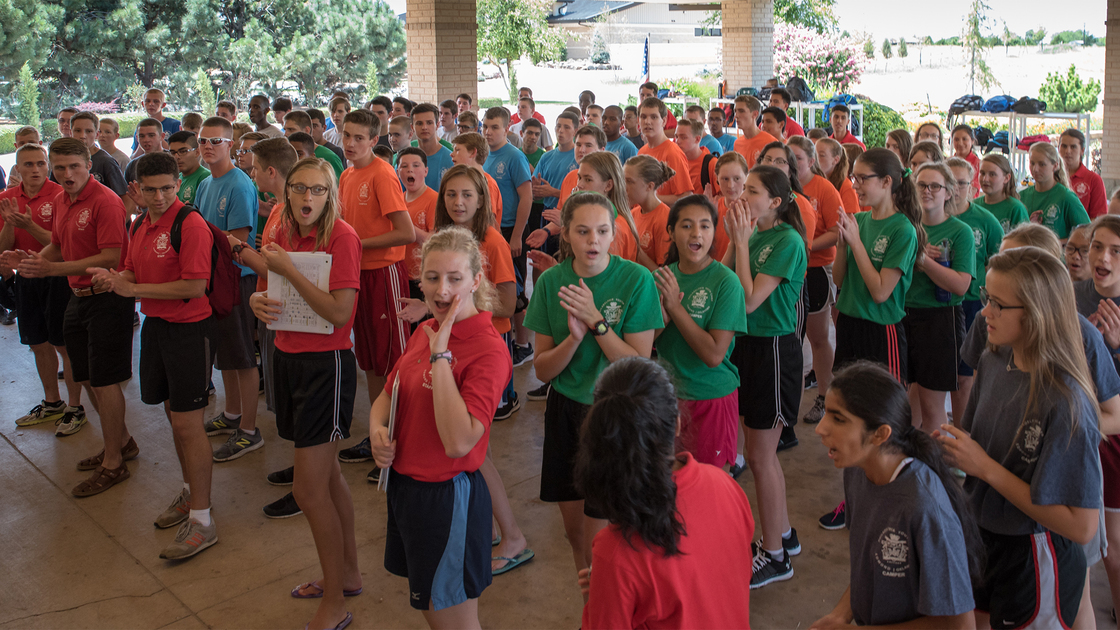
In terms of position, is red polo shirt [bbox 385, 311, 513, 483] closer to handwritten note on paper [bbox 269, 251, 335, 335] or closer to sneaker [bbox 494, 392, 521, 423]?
handwritten note on paper [bbox 269, 251, 335, 335]

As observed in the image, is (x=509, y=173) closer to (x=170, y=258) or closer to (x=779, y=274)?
(x=170, y=258)

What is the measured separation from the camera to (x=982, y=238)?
460 cm

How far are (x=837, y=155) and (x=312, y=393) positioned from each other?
408 centimetres

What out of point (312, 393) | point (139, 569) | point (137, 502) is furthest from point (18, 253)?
point (312, 393)

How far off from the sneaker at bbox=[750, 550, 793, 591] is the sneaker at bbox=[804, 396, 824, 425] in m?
1.91

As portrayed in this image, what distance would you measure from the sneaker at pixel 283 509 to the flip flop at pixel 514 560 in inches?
49.5

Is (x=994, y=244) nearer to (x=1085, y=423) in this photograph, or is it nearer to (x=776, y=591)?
(x=776, y=591)

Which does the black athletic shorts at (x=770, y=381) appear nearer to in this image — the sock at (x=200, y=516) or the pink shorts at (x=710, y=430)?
the pink shorts at (x=710, y=430)

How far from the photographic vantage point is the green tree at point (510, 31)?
30.0 meters

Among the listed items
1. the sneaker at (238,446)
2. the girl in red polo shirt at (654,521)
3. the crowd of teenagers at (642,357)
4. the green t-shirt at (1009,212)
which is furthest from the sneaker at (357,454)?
the green t-shirt at (1009,212)

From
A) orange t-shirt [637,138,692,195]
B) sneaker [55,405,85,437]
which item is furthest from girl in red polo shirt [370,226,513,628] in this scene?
sneaker [55,405,85,437]

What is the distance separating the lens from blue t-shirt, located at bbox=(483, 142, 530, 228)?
21.6 ft

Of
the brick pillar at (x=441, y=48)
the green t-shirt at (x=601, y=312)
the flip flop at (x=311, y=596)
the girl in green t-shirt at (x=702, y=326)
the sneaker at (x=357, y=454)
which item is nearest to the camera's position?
the green t-shirt at (x=601, y=312)

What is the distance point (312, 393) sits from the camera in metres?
3.38
